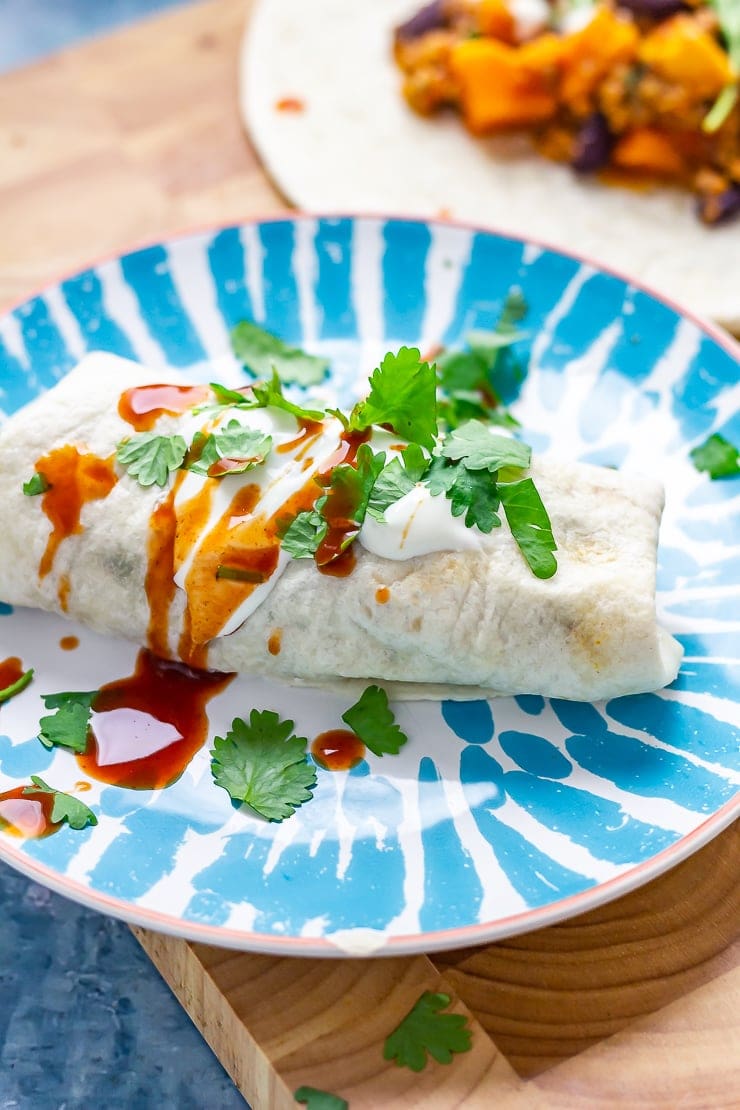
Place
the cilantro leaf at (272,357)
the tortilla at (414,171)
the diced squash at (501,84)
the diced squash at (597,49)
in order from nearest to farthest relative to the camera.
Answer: the cilantro leaf at (272,357) → the tortilla at (414,171) → the diced squash at (597,49) → the diced squash at (501,84)

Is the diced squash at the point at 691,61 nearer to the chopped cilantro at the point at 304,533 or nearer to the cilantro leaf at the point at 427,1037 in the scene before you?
the chopped cilantro at the point at 304,533

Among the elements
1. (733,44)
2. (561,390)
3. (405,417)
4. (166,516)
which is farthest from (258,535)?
(733,44)

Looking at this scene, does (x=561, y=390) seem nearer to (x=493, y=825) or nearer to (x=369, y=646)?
(x=369, y=646)

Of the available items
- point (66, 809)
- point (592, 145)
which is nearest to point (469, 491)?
point (66, 809)

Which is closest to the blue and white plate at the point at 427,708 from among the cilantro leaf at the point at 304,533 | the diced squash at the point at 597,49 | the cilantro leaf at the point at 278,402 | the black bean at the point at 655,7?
the cilantro leaf at the point at 304,533

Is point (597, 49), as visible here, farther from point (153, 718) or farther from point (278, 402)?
point (153, 718)

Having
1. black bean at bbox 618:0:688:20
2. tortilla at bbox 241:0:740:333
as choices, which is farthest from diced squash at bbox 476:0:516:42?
black bean at bbox 618:0:688:20
